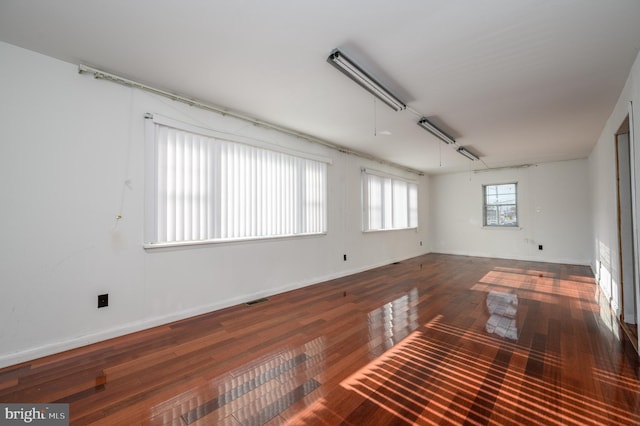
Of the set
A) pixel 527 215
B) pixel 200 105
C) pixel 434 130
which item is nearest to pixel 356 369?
pixel 200 105

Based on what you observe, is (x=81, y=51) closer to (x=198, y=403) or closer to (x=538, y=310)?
(x=198, y=403)

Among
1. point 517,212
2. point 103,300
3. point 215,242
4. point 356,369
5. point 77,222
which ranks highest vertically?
point 517,212

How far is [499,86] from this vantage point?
120 inches

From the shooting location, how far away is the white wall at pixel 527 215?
686cm

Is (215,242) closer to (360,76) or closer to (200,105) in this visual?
(200,105)

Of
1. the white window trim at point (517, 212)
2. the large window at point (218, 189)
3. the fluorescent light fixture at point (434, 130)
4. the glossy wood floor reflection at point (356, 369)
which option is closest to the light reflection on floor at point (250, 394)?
the glossy wood floor reflection at point (356, 369)

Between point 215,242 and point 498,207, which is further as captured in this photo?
point 498,207

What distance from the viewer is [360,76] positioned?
264cm

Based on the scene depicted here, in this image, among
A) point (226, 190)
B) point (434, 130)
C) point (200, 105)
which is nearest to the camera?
point (200, 105)

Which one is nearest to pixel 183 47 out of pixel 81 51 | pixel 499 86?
pixel 81 51

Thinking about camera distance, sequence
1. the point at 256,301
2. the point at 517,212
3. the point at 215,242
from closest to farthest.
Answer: the point at 215,242 → the point at 256,301 → the point at 517,212

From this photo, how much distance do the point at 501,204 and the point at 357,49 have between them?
25.3ft

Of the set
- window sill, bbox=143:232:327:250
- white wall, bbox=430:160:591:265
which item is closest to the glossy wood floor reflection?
window sill, bbox=143:232:327:250

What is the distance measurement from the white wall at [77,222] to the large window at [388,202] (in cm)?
373
